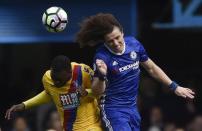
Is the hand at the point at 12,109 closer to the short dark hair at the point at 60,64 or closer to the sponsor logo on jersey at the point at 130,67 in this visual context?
the short dark hair at the point at 60,64

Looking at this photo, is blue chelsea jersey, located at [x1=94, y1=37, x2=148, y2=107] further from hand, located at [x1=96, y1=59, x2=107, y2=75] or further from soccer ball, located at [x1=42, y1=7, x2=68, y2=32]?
soccer ball, located at [x1=42, y1=7, x2=68, y2=32]

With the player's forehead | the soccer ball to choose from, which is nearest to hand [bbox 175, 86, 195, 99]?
the player's forehead

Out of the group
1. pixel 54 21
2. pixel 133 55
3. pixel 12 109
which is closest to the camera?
pixel 133 55

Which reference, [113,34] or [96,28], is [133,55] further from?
[96,28]

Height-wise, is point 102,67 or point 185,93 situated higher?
point 102,67

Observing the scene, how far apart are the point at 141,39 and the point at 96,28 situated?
654cm

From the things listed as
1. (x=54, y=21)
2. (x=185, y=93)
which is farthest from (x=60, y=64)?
(x=185, y=93)

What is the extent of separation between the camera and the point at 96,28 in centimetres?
901

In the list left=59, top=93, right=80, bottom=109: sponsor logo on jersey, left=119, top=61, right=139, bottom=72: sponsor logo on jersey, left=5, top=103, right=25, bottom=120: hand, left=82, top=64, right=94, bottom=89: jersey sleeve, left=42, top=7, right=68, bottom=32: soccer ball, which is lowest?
left=5, top=103, right=25, bottom=120: hand

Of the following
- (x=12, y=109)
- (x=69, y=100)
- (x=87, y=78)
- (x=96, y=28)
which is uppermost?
(x=96, y=28)

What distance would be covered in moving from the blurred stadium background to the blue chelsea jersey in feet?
10.4

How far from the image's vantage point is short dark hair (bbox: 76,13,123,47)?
895 cm

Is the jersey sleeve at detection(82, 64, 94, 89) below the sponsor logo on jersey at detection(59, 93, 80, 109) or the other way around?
the other way around

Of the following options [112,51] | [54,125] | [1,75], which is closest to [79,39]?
[112,51]
